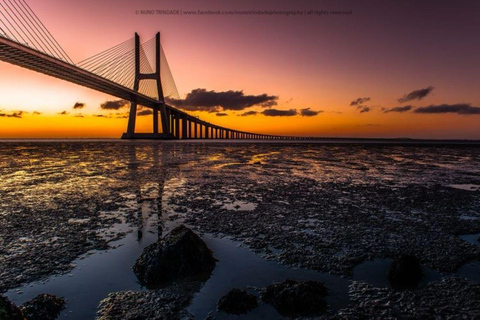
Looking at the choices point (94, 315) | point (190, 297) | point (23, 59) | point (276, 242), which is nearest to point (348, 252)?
point (276, 242)

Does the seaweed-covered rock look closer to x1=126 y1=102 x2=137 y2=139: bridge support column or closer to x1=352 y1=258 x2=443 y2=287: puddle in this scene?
x1=352 y1=258 x2=443 y2=287: puddle

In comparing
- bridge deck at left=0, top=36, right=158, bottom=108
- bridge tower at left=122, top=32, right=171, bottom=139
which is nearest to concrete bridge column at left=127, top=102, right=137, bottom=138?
bridge tower at left=122, top=32, right=171, bottom=139

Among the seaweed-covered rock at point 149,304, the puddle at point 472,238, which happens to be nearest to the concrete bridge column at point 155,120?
the puddle at point 472,238

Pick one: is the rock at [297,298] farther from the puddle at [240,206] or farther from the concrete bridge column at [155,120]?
the concrete bridge column at [155,120]

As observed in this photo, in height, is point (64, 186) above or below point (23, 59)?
below

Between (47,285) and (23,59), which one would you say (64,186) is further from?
(23,59)
